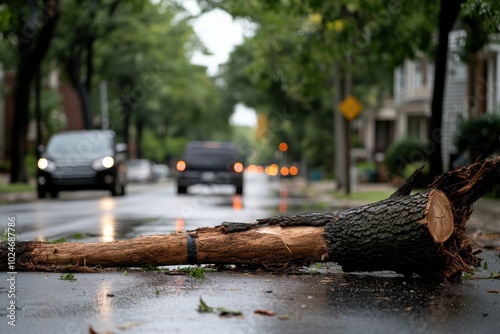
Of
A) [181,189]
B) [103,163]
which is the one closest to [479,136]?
[181,189]

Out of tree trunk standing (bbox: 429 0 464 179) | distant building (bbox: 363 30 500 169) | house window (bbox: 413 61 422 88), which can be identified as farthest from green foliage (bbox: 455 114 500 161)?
house window (bbox: 413 61 422 88)

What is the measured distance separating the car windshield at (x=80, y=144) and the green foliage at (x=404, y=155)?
48.8ft

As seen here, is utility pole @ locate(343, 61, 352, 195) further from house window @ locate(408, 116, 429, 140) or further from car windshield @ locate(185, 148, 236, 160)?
house window @ locate(408, 116, 429, 140)

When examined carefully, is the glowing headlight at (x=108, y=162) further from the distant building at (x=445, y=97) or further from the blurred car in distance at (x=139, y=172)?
the blurred car in distance at (x=139, y=172)

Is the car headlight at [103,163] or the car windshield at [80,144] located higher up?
the car windshield at [80,144]

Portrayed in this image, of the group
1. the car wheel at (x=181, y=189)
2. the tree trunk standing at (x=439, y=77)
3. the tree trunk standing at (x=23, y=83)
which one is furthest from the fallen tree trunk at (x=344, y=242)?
the tree trunk standing at (x=23, y=83)

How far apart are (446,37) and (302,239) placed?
1088cm

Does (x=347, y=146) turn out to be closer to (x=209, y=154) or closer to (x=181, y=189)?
(x=209, y=154)

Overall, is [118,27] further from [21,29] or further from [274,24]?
[274,24]

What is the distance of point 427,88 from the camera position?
4641 cm

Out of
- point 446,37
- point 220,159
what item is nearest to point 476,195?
point 446,37

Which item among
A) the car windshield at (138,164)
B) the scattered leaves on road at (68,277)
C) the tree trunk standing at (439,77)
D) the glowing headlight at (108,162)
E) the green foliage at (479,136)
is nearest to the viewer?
the scattered leaves on road at (68,277)

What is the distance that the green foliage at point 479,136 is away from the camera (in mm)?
24828

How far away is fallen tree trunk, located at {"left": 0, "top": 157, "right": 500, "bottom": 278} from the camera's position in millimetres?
7477
